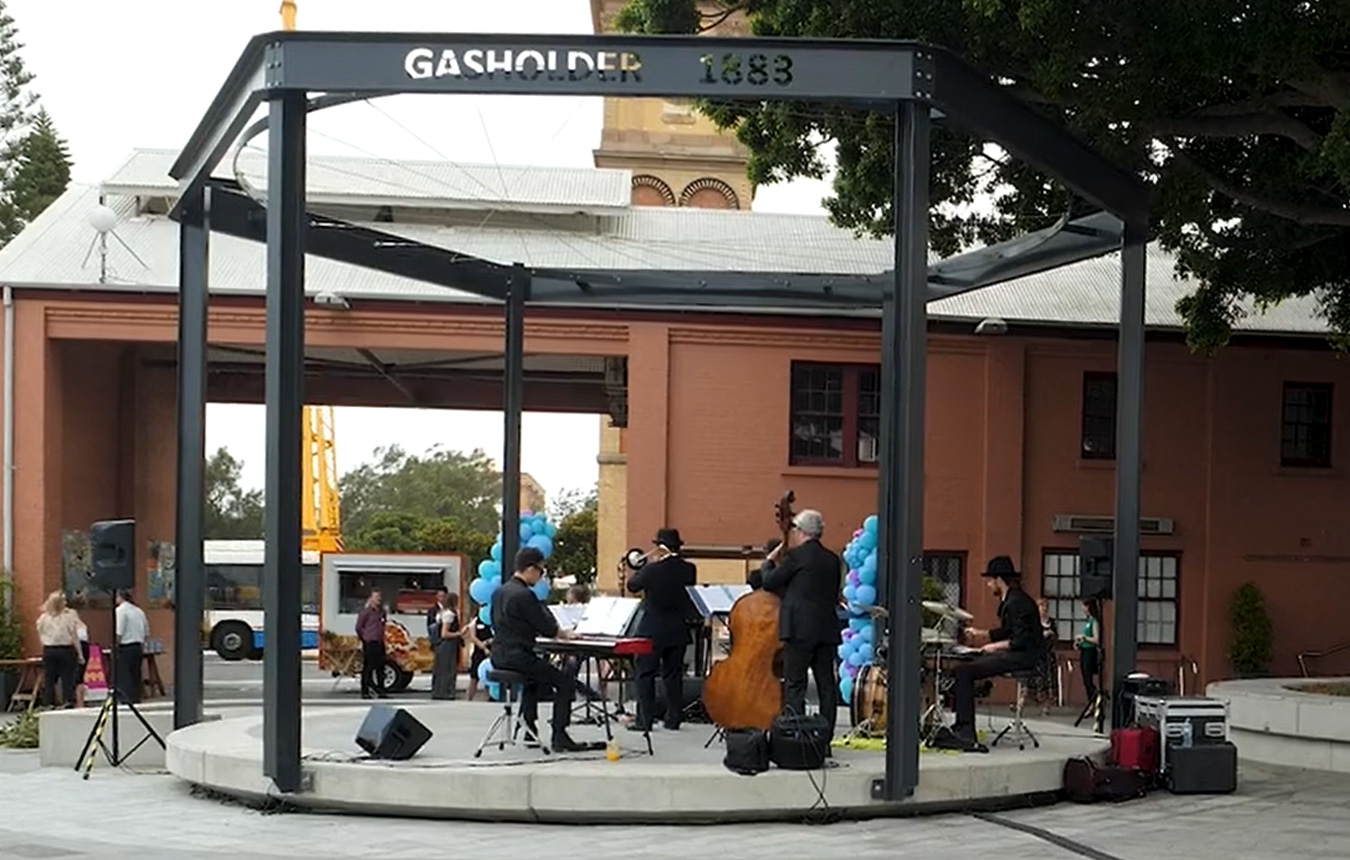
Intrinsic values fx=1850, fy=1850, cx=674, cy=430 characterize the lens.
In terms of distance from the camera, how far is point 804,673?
13.9m

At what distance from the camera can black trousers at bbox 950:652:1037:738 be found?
14.6 meters

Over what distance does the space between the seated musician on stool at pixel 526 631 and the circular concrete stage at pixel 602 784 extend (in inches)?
21.1

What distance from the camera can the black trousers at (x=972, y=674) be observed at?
14.6m

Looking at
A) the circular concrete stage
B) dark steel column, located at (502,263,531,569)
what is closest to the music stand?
the circular concrete stage

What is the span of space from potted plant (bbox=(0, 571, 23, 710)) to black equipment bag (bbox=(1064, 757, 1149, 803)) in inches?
687

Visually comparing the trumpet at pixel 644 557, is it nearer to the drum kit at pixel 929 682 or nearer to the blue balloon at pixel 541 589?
the blue balloon at pixel 541 589

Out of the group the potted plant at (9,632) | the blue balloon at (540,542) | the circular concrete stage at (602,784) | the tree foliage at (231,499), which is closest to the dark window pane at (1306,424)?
the blue balloon at (540,542)

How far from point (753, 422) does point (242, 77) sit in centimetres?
1574

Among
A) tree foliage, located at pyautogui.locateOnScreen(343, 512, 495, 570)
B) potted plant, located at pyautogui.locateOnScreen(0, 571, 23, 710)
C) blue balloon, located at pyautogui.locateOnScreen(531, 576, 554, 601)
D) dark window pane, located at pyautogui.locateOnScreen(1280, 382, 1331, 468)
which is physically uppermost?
dark window pane, located at pyautogui.locateOnScreen(1280, 382, 1331, 468)

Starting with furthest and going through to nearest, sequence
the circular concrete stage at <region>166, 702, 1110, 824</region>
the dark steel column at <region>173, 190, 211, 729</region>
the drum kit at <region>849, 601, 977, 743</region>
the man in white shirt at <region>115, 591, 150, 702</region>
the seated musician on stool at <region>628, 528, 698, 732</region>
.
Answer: the man in white shirt at <region>115, 591, 150, 702</region>, the dark steel column at <region>173, 190, 211, 729</region>, the seated musician on stool at <region>628, 528, 698, 732</region>, the drum kit at <region>849, 601, 977, 743</region>, the circular concrete stage at <region>166, 702, 1110, 824</region>

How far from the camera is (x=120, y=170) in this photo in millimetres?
33750

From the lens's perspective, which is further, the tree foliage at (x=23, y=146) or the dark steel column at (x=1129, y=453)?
the tree foliage at (x=23, y=146)

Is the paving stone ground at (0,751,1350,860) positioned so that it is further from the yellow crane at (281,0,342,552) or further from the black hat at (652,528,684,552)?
the yellow crane at (281,0,342,552)

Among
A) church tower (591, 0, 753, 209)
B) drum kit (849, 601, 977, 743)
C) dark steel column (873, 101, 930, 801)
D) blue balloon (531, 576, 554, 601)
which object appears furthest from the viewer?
church tower (591, 0, 753, 209)
